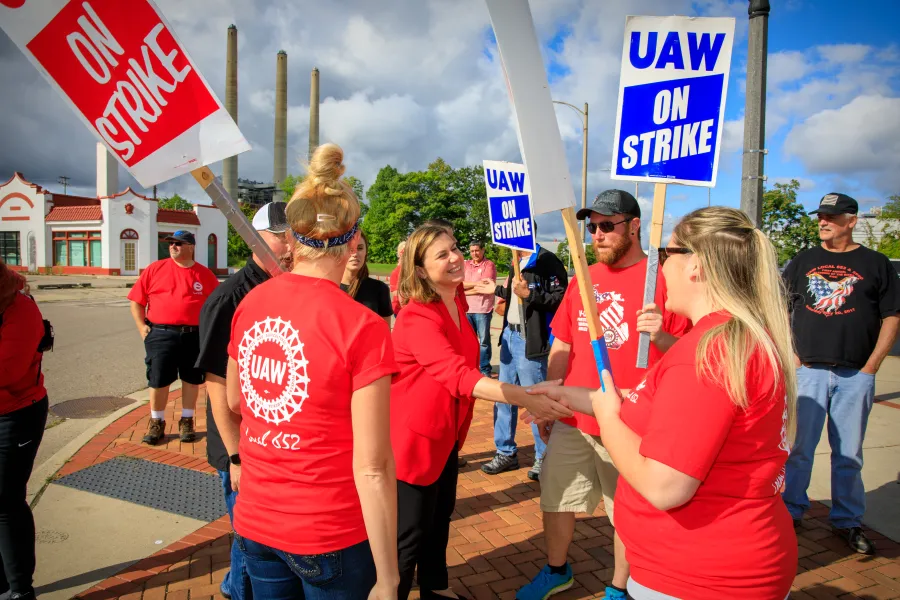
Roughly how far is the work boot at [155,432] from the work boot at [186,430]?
0.57ft

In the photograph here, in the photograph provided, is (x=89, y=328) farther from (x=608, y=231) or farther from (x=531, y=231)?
(x=608, y=231)

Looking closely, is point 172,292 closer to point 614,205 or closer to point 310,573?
point 614,205

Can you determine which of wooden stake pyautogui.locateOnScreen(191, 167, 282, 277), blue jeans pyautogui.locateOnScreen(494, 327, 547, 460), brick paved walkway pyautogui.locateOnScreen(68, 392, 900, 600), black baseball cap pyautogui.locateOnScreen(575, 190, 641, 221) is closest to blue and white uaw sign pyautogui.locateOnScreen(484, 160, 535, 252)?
blue jeans pyautogui.locateOnScreen(494, 327, 547, 460)

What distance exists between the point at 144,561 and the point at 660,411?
340 centimetres

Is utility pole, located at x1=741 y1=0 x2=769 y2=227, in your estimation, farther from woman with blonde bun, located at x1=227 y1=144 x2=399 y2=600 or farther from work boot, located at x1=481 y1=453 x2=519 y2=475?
woman with blonde bun, located at x1=227 y1=144 x2=399 y2=600

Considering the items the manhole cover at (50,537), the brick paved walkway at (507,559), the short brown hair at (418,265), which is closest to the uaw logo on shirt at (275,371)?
the short brown hair at (418,265)

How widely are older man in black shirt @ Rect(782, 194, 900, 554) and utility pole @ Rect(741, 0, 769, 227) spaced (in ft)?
3.24

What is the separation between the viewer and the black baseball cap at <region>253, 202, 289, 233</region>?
9.01 feet

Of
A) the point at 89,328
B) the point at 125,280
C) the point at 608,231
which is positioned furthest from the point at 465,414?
the point at 125,280

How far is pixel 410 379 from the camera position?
8.40 feet

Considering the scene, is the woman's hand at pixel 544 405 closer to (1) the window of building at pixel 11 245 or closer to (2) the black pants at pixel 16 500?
(2) the black pants at pixel 16 500

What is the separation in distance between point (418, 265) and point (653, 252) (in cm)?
109

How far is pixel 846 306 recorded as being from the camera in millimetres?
3807

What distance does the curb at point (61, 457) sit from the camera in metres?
4.41
